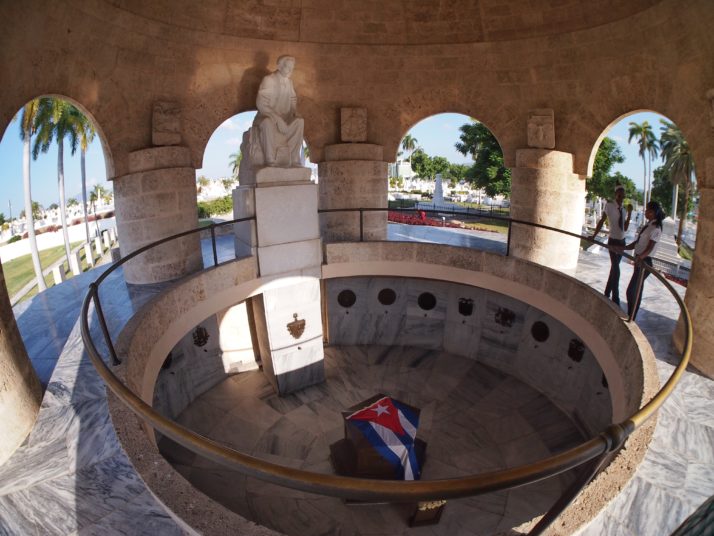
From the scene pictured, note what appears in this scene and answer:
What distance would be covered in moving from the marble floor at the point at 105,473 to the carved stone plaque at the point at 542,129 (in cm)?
429

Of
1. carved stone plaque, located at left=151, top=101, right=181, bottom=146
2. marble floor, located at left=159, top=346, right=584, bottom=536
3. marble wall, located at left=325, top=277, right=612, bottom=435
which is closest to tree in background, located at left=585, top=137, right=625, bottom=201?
marble wall, located at left=325, top=277, right=612, bottom=435

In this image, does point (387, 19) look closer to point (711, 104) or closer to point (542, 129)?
point (542, 129)

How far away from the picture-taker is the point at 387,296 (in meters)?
9.03

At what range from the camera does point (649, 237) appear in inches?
182

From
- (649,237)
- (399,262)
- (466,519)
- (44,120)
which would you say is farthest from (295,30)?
(44,120)

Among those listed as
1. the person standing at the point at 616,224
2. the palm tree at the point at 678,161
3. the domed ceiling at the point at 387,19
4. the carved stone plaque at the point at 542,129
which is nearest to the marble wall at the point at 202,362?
the domed ceiling at the point at 387,19

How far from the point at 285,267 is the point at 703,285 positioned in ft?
16.8

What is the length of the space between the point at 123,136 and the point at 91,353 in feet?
16.5

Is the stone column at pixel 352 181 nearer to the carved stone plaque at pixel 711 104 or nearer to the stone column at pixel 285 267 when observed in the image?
the stone column at pixel 285 267

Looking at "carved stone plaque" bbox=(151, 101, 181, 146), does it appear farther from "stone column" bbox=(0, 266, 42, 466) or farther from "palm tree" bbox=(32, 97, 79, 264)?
"palm tree" bbox=(32, 97, 79, 264)

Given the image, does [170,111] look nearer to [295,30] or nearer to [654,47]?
[295,30]

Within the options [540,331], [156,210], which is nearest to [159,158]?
[156,210]

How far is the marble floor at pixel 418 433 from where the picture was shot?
5.09 metres

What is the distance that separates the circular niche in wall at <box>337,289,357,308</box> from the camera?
902 cm
